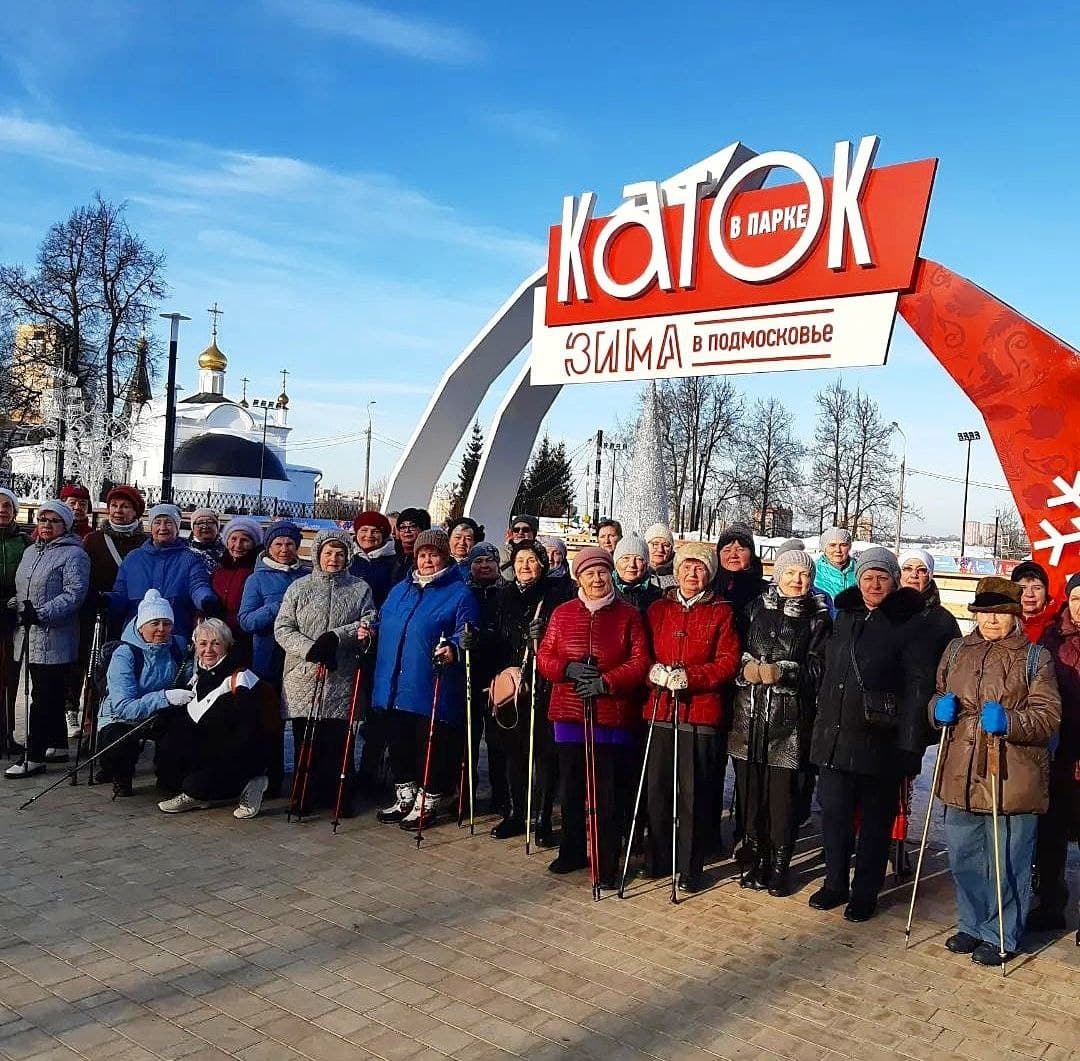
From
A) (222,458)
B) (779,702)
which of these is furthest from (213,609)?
(222,458)

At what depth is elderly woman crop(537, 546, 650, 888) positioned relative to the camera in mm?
5086

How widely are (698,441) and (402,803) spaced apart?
34983 mm

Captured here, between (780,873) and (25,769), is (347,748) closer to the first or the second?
(25,769)

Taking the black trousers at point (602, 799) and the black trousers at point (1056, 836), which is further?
the black trousers at point (602, 799)

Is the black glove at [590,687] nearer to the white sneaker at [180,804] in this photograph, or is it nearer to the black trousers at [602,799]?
the black trousers at [602,799]

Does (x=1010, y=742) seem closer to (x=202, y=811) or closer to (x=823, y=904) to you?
(x=823, y=904)

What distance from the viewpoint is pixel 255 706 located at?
6.06 metres

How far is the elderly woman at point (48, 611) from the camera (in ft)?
→ 21.9

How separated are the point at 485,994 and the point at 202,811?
291 cm

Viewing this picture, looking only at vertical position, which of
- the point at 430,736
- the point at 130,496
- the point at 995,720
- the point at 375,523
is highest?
the point at 130,496

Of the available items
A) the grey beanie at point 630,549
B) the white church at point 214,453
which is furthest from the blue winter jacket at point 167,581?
the white church at point 214,453

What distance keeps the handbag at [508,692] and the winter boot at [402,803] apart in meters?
0.66

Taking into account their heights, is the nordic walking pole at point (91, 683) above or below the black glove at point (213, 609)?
below

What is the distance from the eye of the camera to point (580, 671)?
199 inches
